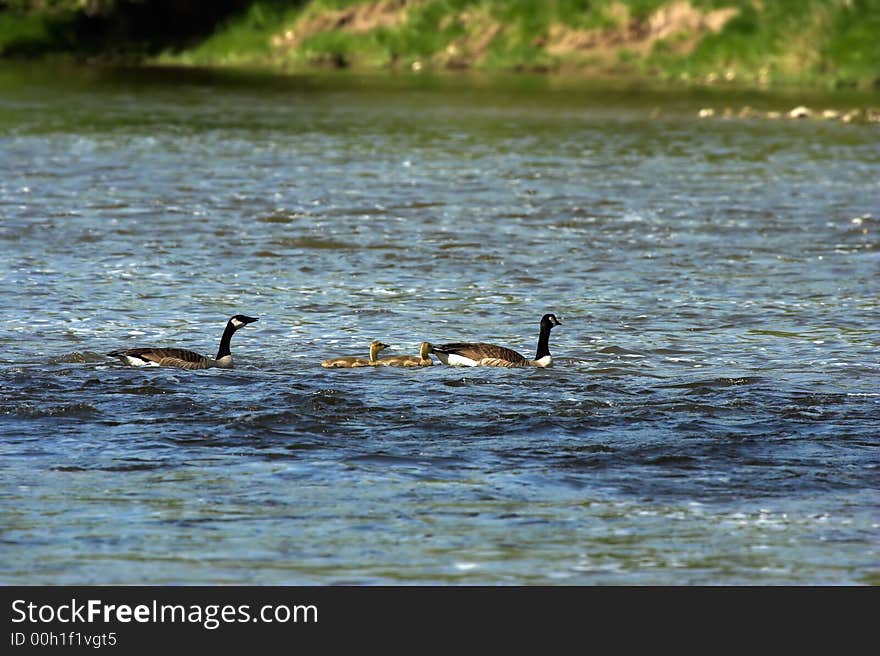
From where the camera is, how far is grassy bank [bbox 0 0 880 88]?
59781 millimetres

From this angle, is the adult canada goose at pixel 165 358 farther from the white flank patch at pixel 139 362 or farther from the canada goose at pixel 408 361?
the canada goose at pixel 408 361

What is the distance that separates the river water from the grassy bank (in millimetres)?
21487

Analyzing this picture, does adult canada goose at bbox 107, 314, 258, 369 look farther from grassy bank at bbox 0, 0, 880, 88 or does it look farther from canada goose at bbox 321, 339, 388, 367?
grassy bank at bbox 0, 0, 880, 88

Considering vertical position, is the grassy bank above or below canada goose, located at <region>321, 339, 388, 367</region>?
below

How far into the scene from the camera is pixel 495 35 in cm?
7225

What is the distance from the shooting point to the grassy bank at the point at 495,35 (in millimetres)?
59781

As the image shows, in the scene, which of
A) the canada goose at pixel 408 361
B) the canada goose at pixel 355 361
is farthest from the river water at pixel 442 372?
the canada goose at pixel 408 361

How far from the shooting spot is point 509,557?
10.8 m

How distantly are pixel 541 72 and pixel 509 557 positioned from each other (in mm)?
58191

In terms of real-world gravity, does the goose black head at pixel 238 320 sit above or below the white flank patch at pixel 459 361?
above

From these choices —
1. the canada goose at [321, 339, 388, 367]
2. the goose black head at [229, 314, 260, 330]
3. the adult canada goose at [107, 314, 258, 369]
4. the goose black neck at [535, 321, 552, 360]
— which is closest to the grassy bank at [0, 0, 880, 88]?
the goose black neck at [535, 321, 552, 360]

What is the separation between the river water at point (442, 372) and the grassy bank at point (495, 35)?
70.5ft

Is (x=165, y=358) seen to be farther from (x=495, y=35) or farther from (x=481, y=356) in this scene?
(x=495, y=35)
